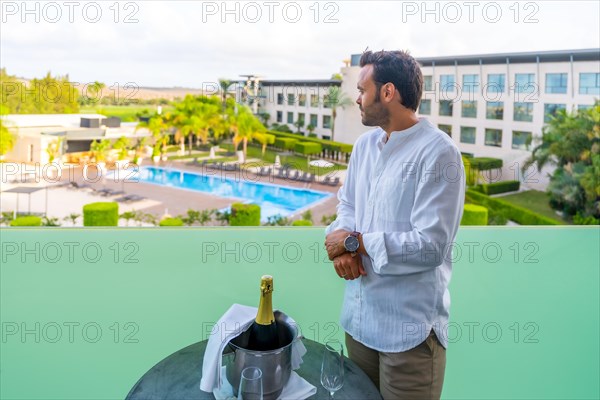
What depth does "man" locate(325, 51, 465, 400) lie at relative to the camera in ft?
3.87

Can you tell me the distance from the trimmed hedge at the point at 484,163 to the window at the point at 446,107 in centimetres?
79

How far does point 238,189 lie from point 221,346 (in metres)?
10.9

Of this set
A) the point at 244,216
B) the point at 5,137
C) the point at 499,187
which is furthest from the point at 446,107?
the point at 5,137

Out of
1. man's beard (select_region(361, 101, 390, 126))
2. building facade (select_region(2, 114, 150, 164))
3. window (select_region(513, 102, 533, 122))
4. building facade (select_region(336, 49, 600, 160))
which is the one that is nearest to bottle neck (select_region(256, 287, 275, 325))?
man's beard (select_region(361, 101, 390, 126))

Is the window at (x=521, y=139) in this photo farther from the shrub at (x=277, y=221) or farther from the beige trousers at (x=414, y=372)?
the beige trousers at (x=414, y=372)

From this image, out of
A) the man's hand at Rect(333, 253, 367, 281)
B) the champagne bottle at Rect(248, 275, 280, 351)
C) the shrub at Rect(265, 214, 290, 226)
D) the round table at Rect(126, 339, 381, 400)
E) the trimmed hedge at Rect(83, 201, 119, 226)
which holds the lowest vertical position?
the shrub at Rect(265, 214, 290, 226)

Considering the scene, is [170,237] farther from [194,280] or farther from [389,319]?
[389,319]

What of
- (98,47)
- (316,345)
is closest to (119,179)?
(98,47)

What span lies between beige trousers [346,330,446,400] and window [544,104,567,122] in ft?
28.0

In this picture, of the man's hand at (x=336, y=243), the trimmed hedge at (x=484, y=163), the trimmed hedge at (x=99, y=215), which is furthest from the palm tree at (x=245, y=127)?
the man's hand at (x=336, y=243)

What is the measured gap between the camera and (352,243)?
51.1 inches

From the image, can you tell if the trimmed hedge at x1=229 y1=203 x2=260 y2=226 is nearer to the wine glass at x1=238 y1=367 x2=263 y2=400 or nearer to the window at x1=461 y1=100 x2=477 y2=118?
the window at x1=461 y1=100 x2=477 y2=118

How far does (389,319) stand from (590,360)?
1.95 metres

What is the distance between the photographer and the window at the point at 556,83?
27.3ft
